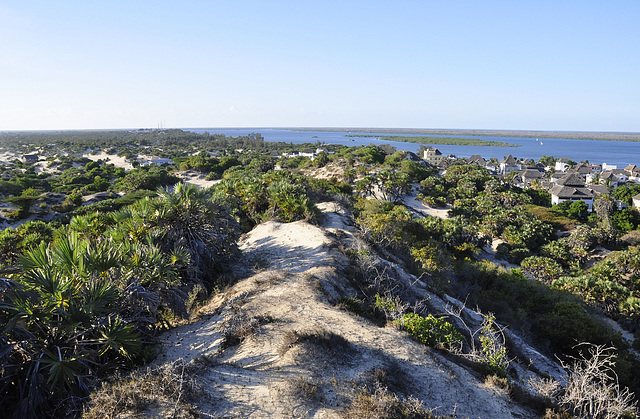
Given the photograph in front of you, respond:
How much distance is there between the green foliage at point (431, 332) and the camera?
798cm

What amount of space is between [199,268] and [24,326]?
501 centimetres

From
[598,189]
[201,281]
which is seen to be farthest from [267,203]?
[598,189]

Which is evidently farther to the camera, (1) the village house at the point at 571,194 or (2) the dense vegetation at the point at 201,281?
(1) the village house at the point at 571,194

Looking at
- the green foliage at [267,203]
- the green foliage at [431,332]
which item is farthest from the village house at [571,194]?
the green foliage at [431,332]

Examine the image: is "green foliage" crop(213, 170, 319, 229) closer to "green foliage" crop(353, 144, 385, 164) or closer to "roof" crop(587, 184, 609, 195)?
"green foliage" crop(353, 144, 385, 164)

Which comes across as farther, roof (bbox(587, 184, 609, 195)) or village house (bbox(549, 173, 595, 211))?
roof (bbox(587, 184, 609, 195))

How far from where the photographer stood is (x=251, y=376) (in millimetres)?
5637

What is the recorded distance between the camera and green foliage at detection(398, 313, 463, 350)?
798cm

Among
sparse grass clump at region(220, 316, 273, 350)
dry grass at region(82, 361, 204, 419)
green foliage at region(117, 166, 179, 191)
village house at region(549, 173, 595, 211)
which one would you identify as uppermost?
dry grass at region(82, 361, 204, 419)

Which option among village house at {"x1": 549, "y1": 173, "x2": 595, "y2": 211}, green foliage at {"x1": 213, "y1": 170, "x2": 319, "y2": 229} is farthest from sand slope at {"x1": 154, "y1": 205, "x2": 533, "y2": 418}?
village house at {"x1": 549, "y1": 173, "x2": 595, "y2": 211}

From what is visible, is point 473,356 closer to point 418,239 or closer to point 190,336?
point 190,336

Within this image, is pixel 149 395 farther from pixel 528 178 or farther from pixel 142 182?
pixel 528 178

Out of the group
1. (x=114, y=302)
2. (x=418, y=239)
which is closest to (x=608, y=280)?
(x=418, y=239)

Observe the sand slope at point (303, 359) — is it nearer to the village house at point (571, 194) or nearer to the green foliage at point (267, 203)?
the green foliage at point (267, 203)
